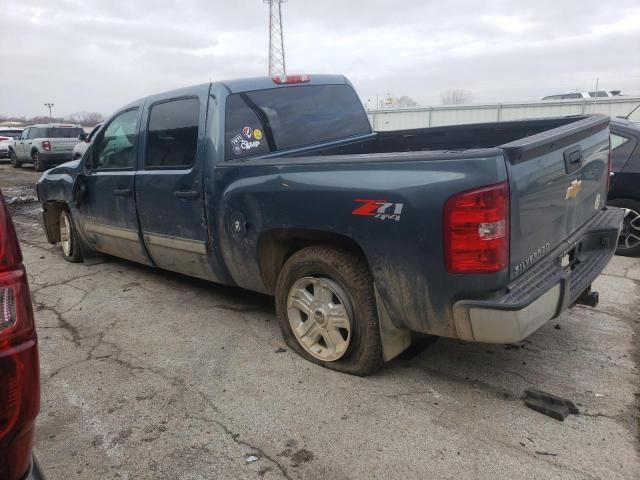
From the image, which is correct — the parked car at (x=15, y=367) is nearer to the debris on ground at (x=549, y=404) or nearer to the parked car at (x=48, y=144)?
the debris on ground at (x=549, y=404)

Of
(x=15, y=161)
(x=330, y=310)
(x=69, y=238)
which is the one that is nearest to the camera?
(x=330, y=310)

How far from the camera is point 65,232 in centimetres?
624

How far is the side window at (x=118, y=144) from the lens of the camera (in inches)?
183

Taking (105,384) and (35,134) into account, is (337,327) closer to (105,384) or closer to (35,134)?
(105,384)

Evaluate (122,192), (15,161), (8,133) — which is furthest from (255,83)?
(8,133)

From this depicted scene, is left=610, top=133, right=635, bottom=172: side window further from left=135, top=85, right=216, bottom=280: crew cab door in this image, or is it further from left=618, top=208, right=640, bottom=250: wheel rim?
left=135, top=85, right=216, bottom=280: crew cab door

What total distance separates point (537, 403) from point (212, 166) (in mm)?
2536

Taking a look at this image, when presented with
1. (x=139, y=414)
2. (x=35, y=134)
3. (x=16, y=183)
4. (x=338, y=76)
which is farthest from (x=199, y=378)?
(x=35, y=134)

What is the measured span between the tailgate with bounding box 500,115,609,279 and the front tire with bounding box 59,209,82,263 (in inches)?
200

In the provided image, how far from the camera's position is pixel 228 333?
158 inches

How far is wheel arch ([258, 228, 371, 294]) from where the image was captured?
9.99 feet

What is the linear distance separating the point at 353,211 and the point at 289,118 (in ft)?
5.22

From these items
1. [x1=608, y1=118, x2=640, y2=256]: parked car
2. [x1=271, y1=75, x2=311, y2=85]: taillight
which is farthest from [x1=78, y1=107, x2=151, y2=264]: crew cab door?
[x1=608, y1=118, x2=640, y2=256]: parked car

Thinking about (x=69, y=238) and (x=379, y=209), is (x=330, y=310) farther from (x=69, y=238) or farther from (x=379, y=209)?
(x=69, y=238)
